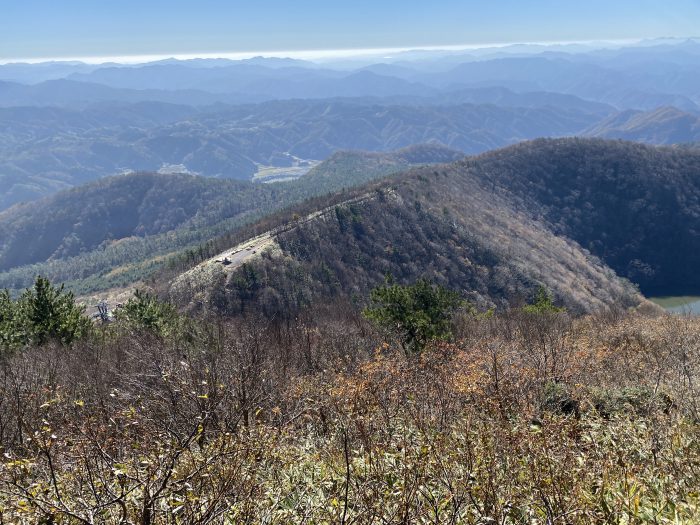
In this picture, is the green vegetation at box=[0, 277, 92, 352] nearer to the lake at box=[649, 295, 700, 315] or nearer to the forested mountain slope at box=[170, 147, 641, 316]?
the forested mountain slope at box=[170, 147, 641, 316]

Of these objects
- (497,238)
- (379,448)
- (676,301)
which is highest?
(379,448)

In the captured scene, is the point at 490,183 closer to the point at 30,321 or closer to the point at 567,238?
the point at 567,238

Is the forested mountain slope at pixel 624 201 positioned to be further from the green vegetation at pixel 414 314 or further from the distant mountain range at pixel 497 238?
the green vegetation at pixel 414 314

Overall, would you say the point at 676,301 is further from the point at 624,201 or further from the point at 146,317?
the point at 146,317

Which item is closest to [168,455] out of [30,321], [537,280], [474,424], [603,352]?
[474,424]

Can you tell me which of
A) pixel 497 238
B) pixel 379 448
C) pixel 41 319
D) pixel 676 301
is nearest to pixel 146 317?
pixel 41 319

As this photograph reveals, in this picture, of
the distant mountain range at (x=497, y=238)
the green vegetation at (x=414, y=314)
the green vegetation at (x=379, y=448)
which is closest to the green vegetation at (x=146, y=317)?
the green vegetation at (x=379, y=448)

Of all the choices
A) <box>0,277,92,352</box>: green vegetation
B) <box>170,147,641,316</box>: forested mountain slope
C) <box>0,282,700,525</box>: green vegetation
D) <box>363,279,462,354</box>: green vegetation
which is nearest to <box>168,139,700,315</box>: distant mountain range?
<box>170,147,641,316</box>: forested mountain slope

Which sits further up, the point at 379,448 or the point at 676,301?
the point at 379,448

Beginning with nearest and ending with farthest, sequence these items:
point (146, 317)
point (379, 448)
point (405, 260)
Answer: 1. point (379, 448)
2. point (146, 317)
3. point (405, 260)
